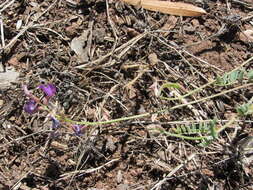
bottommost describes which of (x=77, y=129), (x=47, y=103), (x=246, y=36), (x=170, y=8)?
(x=77, y=129)

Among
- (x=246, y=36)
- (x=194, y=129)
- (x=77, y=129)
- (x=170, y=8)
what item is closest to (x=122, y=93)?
(x=77, y=129)

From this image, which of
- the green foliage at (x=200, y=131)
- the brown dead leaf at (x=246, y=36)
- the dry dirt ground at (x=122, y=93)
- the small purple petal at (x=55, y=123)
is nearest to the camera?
the green foliage at (x=200, y=131)

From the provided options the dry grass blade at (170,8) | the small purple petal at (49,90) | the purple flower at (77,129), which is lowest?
the purple flower at (77,129)

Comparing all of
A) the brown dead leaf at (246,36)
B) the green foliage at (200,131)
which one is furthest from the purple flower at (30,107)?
the brown dead leaf at (246,36)

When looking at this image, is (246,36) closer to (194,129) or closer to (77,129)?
(194,129)

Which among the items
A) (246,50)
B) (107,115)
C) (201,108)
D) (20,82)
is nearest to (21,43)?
(20,82)

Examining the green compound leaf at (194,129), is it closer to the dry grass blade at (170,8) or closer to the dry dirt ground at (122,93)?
the dry dirt ground at (122,93)

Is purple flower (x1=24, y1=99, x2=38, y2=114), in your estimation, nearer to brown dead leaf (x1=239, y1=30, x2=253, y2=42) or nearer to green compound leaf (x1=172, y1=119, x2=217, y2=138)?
green compound leaf (x1=172, y1=119, x2=217, y2=138)
